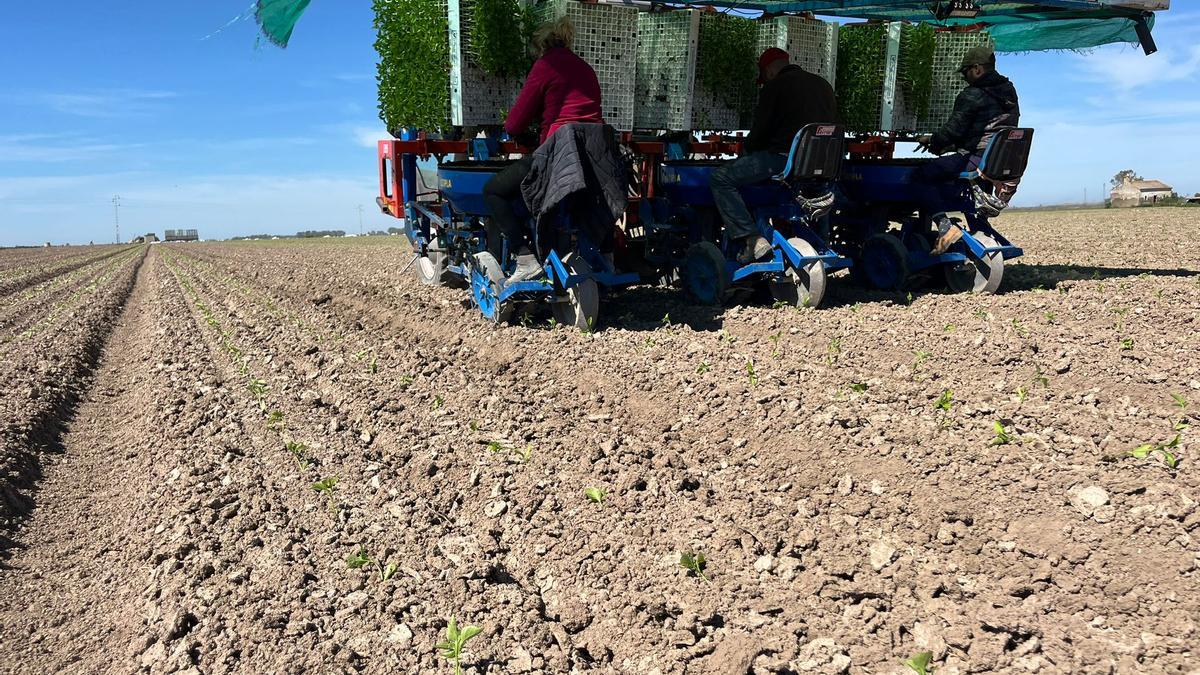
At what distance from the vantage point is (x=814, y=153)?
725cm

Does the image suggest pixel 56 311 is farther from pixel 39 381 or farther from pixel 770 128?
pixel 770 128

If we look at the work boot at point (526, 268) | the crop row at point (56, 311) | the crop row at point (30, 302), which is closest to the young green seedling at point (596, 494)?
the work boot at point (526, 268)

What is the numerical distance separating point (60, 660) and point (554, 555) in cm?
167

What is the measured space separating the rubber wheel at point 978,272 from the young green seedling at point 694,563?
5.94 meters

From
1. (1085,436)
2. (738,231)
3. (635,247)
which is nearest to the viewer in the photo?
Result: (1085,436)

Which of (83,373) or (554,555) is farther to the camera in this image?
(83,373)

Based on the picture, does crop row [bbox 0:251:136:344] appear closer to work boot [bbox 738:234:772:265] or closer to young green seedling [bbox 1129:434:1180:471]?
work boot [bbox 738:234:772:265]

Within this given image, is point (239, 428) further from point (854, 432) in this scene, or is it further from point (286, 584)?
point (854, 432)

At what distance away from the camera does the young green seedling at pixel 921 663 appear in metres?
2.36

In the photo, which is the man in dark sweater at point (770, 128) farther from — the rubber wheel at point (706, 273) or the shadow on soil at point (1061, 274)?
the shadow on soil at point (1061, 274)

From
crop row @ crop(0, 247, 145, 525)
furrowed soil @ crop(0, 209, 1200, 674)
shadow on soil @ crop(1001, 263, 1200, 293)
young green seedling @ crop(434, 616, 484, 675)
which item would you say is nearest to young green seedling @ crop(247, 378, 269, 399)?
furrowed soil @ crop(0, 209, 1200, 674)

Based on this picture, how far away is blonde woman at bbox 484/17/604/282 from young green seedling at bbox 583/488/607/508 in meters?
3.39

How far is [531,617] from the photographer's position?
111 inches

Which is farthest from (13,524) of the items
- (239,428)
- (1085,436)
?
(1085,436)
